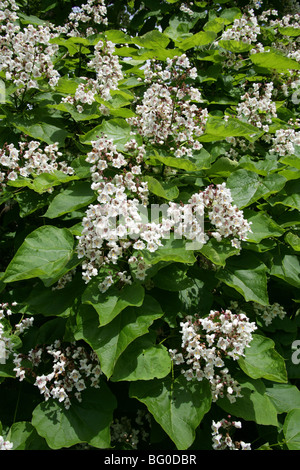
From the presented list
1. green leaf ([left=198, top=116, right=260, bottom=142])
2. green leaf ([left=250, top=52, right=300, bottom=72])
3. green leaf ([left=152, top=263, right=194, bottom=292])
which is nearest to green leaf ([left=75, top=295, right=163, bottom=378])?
green leaf ([left=152, top=263, right=194, bottom=292])

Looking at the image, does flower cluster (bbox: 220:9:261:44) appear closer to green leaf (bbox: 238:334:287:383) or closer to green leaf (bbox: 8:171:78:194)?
green leaf (bbox: 8:171:78:194)

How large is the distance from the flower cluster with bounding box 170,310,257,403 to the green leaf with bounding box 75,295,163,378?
22 cm

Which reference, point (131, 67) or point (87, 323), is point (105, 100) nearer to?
point (131, 67)

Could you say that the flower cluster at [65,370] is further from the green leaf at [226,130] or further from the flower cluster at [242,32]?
the flower cluster at [242,32]

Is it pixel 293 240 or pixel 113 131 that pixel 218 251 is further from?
pixel 113 131

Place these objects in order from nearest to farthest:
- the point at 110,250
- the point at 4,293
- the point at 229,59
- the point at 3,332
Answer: the point at 110,250 → the point at 3,332 → the point at 4,293 → the point at 229,59

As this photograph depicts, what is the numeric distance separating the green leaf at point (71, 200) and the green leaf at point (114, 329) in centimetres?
57

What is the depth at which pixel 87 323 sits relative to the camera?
2.06 meters

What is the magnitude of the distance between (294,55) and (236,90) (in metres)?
0.59

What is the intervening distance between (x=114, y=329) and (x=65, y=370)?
1.44 ft

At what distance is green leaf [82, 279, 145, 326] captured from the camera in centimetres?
193

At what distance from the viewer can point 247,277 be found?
231 centimetres

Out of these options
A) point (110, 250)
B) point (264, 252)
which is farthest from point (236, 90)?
point (110, 250)

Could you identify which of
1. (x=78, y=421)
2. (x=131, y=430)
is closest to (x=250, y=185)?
(x=78, y=421)
